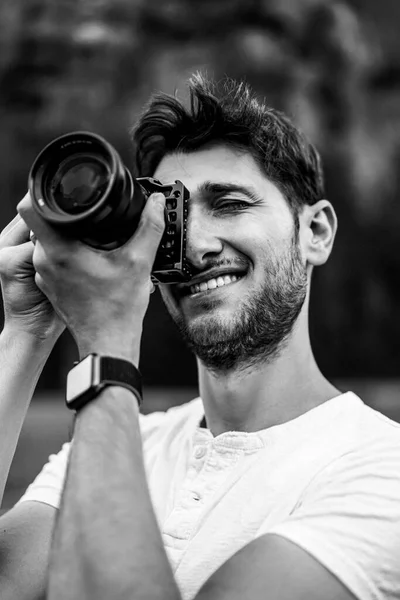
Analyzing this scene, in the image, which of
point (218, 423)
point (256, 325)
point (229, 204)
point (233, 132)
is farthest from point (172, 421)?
point (233, 132)

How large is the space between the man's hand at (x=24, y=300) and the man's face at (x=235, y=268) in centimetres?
20

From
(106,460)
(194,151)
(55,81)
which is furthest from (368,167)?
(106,460)

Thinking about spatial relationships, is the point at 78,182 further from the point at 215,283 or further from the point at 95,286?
the point at 215,283

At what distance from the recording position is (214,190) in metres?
1.19

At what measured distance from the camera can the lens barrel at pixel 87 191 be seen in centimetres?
82

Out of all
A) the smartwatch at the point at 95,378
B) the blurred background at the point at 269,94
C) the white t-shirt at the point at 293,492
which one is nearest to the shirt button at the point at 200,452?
the white t-shirt at the point at 293,492

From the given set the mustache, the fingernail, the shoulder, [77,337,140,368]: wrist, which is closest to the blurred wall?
the shoulder

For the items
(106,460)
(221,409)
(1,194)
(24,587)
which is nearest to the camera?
(106,460)

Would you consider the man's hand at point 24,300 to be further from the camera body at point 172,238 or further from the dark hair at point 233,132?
the dark hair at point 233,132

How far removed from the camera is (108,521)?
0.74 m

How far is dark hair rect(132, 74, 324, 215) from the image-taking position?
1252 millimetres

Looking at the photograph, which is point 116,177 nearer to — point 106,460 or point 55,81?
point 106,460

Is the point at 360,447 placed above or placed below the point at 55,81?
below

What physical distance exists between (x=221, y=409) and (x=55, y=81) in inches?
138
